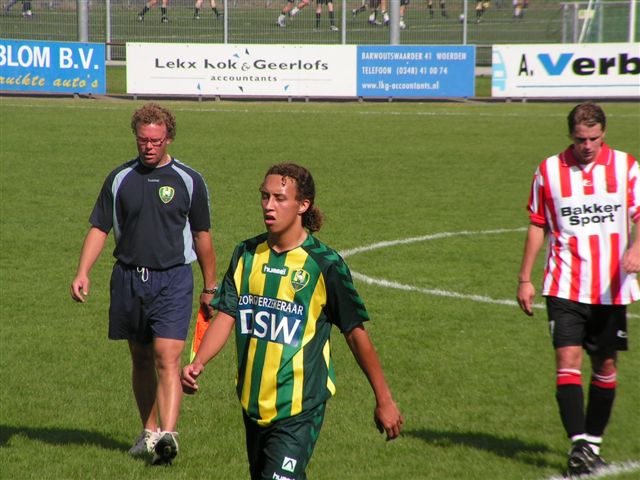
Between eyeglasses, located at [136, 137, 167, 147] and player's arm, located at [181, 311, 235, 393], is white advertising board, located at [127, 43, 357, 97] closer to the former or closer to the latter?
eyeglasses, located at [136, 137, 167, 147]

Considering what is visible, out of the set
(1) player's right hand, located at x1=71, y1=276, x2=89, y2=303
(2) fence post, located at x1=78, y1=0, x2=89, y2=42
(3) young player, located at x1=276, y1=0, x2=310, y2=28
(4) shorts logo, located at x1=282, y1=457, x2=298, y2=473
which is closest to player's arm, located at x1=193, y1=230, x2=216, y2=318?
(1) player's right hand, located at x1=71, y1=276, x2=89, y2=303

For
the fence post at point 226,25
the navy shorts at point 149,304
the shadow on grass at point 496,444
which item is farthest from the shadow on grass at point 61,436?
the fence post at point 226,25

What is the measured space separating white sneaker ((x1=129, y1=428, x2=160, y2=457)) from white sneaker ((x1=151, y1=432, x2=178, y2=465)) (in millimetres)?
298

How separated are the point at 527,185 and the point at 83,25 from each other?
791 inches

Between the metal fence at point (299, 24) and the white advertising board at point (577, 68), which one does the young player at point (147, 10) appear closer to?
the metal fence at point (299, 24)

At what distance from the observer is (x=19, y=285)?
11523 mm

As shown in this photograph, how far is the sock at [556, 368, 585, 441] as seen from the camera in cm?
652

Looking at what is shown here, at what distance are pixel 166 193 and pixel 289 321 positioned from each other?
220cm

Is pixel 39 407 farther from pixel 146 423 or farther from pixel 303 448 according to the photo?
pixel 303 448

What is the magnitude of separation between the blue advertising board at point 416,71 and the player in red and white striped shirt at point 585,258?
24.4 m

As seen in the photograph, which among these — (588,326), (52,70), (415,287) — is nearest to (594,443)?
(588,326)

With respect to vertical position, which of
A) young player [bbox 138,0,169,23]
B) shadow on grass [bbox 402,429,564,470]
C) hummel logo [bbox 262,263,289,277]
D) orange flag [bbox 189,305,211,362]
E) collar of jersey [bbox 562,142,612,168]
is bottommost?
shadow on grass [bbox 402,429,564,470]

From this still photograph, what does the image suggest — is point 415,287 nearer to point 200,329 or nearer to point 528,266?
point 528,266

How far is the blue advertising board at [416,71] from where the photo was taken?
30.8 m
